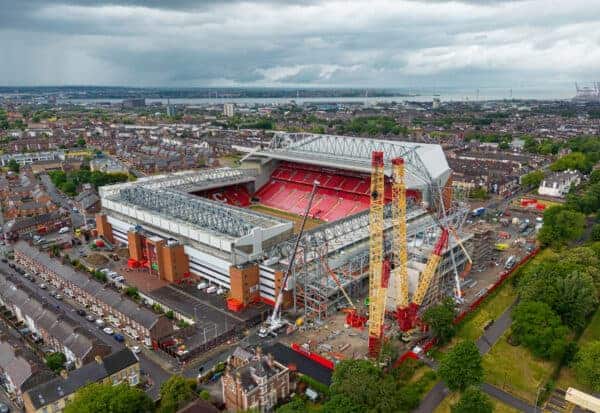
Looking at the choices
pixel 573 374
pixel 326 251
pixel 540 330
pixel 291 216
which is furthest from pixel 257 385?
pixel 291 216

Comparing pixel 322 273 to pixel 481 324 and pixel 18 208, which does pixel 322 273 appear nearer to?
pixel 481 324

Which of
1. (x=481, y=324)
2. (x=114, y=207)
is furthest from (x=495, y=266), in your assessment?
(x=114, y=207)

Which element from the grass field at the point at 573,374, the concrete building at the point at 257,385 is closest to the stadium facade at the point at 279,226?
the concrete building at the point at 257,385

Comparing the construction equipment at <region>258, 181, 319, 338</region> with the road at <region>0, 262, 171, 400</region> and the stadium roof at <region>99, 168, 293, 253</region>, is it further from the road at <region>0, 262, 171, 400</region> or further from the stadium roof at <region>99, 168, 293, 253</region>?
the road at <region>0, 262, 171, 400</region>

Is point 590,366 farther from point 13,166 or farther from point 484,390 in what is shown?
point 13,166

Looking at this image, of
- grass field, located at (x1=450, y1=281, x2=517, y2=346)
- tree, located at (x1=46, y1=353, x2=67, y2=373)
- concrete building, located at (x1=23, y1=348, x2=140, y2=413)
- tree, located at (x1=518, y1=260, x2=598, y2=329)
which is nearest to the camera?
concrete building, located at (x1=23, y1=348, x2=140, y2=413)

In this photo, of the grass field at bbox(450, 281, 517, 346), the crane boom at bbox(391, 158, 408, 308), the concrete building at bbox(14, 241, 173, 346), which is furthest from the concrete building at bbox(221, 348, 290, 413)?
the grass field at bbox(450, 281, 517, 346)
